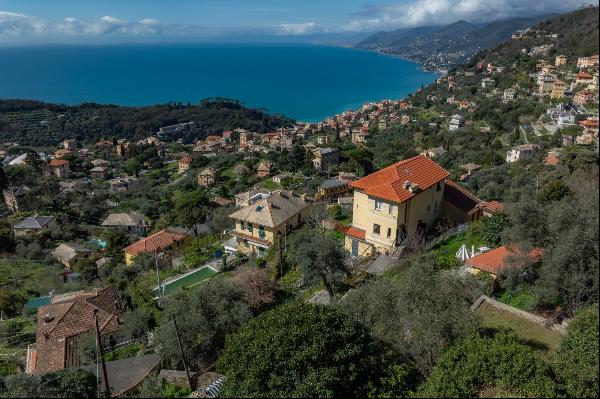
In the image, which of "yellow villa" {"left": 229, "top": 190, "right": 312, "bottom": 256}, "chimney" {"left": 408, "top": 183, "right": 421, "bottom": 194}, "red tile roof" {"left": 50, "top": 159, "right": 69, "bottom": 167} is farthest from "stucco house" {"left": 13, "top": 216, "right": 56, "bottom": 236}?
"chimney" {"left": 408, "top": 183, "right": 421, "bottom": 194}

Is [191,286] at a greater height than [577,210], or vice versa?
[577,210]

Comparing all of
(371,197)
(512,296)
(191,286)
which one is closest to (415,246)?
(371,197)

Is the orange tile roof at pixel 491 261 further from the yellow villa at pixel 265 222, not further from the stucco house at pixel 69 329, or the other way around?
the stucco house at pixel 69 329

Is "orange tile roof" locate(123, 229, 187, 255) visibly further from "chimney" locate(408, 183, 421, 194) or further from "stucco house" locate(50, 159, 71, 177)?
"stucco house" locate(50, 159, 71, 177)

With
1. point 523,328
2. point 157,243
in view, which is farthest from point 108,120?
point 523,328

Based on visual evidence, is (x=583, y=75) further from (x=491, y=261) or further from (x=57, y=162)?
(x=57, y=162)

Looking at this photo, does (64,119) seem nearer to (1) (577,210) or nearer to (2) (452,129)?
(2) (452,129)

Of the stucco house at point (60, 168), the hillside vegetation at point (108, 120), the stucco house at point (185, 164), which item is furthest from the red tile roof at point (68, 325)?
the hillside vegetation at point (108, 120)

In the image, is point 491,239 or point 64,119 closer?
point 491,239
